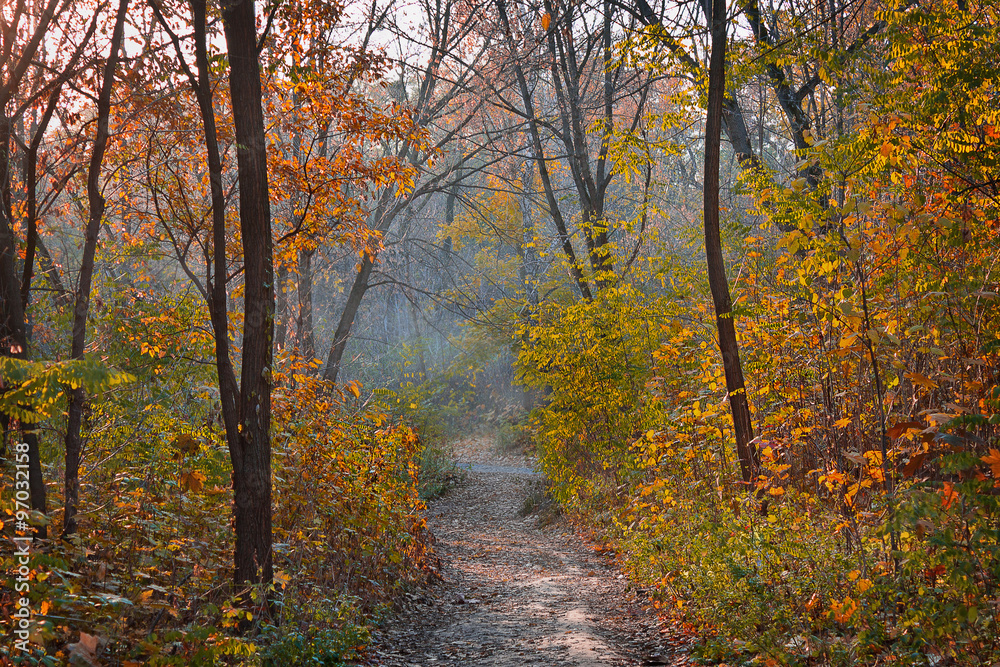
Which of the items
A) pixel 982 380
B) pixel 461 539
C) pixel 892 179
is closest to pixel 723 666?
pixel 982 380

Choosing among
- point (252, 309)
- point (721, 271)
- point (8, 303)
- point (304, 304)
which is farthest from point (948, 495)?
point (304, 304)

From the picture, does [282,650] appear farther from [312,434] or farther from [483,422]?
[483,422]

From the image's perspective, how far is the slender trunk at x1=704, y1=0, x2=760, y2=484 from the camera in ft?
21.4

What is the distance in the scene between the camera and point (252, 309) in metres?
5.02

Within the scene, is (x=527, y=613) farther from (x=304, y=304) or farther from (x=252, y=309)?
(x=304, y=304)

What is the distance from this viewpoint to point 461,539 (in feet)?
41.2

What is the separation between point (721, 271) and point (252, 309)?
4.27 meters

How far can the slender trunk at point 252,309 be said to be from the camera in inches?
194

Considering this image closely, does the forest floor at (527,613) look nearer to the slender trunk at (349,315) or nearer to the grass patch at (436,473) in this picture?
the slender trunk at (349,315)

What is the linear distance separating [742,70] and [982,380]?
3729 millimetres

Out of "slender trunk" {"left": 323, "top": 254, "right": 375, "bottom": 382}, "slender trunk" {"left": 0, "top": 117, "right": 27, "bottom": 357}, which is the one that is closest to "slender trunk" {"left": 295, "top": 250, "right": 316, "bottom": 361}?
"slender trunk" {"left": 323, "top": 254, "right": 375, "bottom": 382}

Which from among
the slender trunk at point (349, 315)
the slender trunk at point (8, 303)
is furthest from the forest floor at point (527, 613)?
the slender trunk at point (349, 315)

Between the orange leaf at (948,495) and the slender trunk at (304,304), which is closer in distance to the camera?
the orange leaf at (948,495)

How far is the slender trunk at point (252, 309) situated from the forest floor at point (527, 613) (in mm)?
1366
